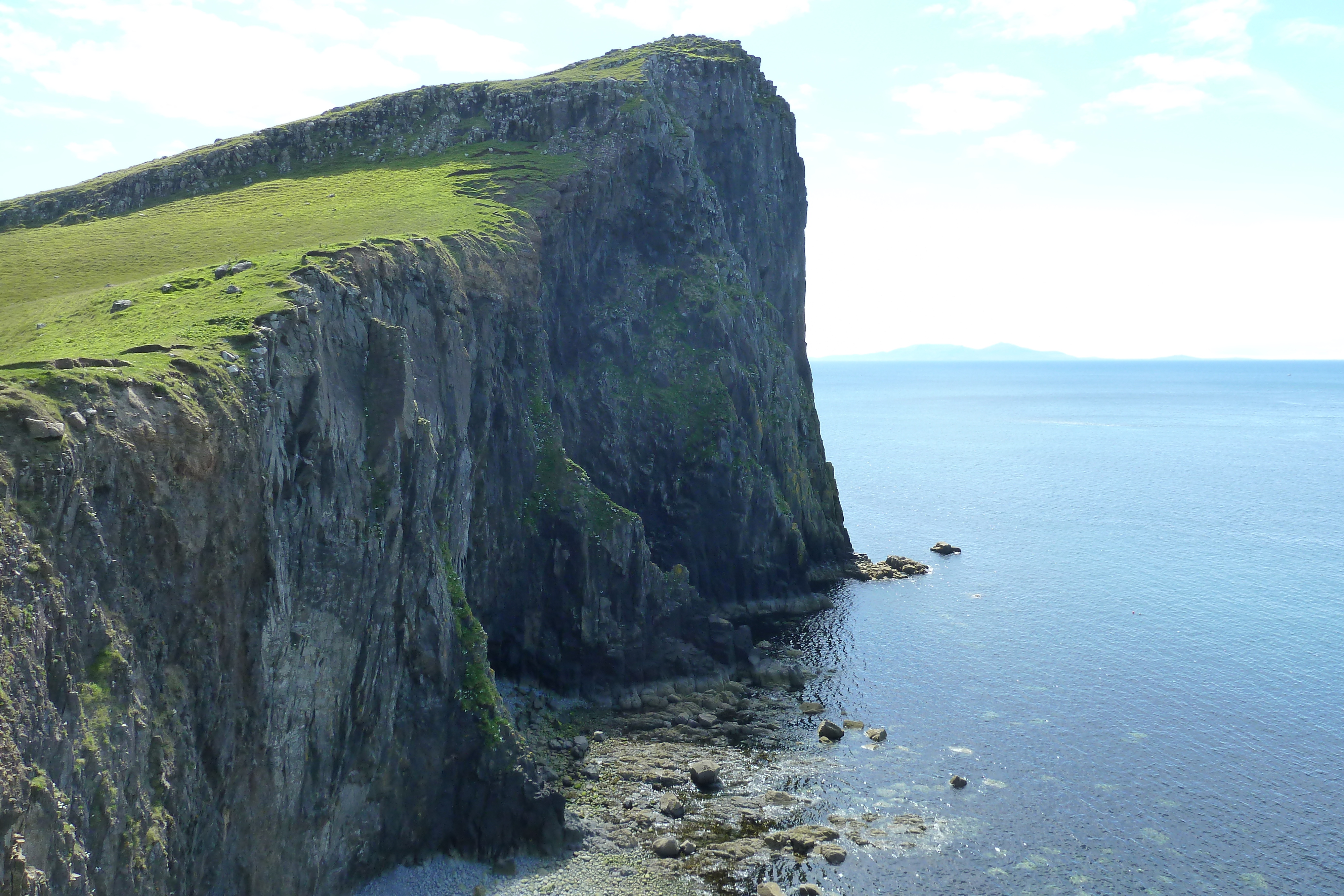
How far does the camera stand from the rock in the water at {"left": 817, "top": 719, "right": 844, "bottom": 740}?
61344 millimetres

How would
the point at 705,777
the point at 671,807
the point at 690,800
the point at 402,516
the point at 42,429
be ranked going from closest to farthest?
1. the point at 42,429
2. the point at 402,516
3. the point at 671,807
4. the point at 690,800
5. the point at 705,777

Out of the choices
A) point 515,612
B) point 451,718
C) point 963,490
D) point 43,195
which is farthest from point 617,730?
point 963,490

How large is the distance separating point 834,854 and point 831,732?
45.9 ft

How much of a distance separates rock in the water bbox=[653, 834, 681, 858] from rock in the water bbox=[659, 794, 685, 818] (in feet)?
9.65

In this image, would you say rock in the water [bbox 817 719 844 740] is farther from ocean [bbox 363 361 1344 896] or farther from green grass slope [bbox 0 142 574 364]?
green grass slope [bbox 0 142 574 364]

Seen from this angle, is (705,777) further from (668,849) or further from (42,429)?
(42,429)

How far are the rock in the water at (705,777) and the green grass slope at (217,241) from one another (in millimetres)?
33397

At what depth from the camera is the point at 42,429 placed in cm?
2809

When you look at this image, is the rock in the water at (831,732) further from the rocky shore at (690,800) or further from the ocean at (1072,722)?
the ocean at (1072,722)

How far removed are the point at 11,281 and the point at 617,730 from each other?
44735 mm

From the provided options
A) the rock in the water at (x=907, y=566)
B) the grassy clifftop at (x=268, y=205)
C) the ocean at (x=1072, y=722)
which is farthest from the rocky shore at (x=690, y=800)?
the rock in the water at (x=907, y=566)

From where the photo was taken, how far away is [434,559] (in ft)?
160

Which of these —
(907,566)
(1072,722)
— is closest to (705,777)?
(1072,722)

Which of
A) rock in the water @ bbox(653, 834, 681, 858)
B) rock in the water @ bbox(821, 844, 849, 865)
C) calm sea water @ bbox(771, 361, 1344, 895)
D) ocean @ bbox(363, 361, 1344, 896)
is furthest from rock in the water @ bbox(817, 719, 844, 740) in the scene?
rock in the water @ bbox(653, 834, 681, 858)
